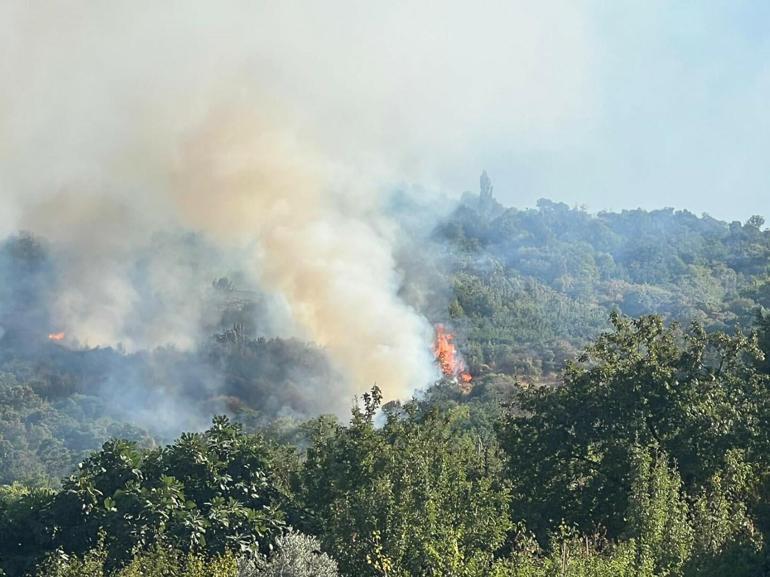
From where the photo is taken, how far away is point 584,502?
3378 cm

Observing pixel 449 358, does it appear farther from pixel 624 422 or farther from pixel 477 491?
pixel 477 491

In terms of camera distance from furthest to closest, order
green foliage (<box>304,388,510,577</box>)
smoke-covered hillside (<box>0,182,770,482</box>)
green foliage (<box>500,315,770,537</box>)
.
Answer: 1. smoke-covered hillside (<box>0,182,770,482</box>)
2. green foliage (<box>500,315,770,537</box>)
3. green foliage (<box>304,388,510,577</box>)

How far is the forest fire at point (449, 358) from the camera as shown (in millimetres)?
136375

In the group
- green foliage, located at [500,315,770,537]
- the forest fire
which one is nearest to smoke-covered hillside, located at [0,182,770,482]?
the forest fire

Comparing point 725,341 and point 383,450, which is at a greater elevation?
point 725,341

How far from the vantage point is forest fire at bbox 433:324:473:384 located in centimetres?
13638

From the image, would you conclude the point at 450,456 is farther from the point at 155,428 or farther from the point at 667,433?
the point at 155,428

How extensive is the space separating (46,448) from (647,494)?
132 meters

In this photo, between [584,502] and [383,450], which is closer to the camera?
[383,450]

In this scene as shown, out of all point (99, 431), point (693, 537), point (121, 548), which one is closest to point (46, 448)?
point (99, 431)

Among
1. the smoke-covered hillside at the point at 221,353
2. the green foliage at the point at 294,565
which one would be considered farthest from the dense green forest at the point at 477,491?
the smoke-covered hillside at the point at 221,353

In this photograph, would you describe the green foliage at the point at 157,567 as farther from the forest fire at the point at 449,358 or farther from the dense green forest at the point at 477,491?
the forest fire at the point at 449,358

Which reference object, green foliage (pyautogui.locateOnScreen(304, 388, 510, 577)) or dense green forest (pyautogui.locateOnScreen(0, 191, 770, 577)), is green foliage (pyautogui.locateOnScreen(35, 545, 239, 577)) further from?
green foliage (pyautogui.locateOnScreen(304, 388, 510, 577))

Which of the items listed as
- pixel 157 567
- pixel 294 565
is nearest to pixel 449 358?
pixel 157 567
